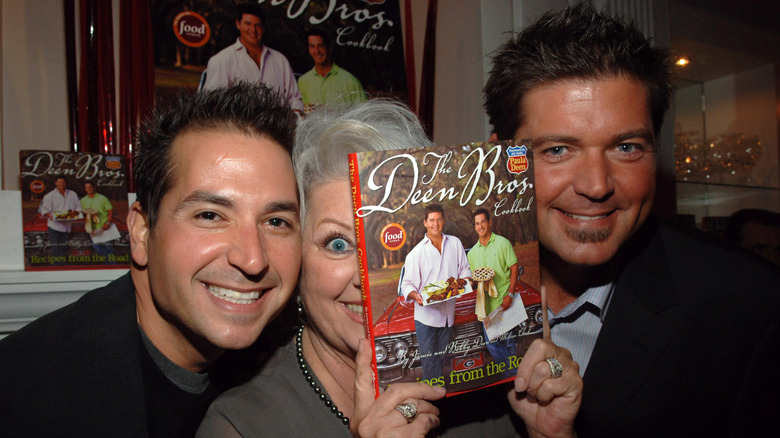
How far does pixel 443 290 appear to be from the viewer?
1142 mm

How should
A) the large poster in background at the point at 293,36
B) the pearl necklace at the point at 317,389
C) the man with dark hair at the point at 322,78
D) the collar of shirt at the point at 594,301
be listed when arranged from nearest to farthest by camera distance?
the pearl necklace at the point at 317,389
the collar of shirt at the point at 594,301
the large poster in background at the point at 293,36
the man with dark hair at the point at 322,78

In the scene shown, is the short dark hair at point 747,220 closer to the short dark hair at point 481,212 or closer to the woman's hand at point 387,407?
the short dark hair at point 481,212

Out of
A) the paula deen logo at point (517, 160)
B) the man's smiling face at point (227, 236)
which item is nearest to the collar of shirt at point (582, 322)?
the paula deen logo at point (517, 160)

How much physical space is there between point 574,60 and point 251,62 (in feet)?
5.56

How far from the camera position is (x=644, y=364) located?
161 centimetres

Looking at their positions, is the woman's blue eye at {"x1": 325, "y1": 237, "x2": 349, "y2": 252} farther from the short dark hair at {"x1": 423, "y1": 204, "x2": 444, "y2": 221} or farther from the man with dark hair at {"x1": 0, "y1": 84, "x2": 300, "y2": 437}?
the short dark hair at {"x1": 423, "y1": 204, "x2": 444, "y2": 221}

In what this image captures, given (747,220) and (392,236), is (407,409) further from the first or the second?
(747,220)

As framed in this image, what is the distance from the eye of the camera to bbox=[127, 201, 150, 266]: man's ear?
157 centimetres

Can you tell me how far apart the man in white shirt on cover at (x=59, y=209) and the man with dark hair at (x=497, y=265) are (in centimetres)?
180

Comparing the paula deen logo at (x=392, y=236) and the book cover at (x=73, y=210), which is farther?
the book cover at (x=73, y=210)

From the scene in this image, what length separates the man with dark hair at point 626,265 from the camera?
1550mm

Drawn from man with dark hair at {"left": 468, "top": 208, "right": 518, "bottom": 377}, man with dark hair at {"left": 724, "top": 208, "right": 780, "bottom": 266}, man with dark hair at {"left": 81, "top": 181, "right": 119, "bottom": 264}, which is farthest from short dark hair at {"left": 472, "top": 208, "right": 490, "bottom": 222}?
man with dark hair at {"left": 724, "top": 208, "right": 780, "bottom": 266}

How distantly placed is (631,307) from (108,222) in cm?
215

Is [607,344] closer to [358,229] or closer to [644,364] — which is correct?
[644,364]
